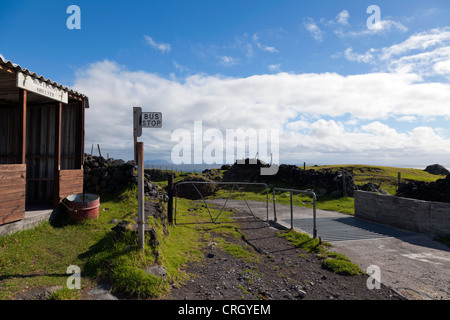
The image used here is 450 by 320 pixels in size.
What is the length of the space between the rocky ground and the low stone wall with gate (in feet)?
14.5

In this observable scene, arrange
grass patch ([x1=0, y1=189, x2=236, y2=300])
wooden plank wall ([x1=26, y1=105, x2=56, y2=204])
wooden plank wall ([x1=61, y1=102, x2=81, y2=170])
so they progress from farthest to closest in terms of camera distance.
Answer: wooden plank wall ([x1=61, y1=102, x2=81, y2=170]) < wooden plank wall ([x1=26, y1=105, x2=56, y2=204]) < grass patch ([x1=0, y1=189, x2=236, y2=300])

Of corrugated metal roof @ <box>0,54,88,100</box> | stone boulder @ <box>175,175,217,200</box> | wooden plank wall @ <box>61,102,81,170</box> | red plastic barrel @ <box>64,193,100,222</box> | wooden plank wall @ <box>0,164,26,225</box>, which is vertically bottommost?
stone boulder @ <box>175,175,217,200</box>

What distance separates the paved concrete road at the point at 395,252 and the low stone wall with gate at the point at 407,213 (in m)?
0.34

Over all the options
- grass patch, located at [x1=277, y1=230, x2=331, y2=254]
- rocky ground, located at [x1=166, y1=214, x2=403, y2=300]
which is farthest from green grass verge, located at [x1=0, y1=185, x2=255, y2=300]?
grass patch, located at [x1=277, y1=230, x2=331, y2=254]

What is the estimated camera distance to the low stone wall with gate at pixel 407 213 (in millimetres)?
7500

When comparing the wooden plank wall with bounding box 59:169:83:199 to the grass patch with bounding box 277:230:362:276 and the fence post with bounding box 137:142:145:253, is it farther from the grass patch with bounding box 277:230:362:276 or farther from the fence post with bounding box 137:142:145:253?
the grass patch with bounding box 277:230:362:276

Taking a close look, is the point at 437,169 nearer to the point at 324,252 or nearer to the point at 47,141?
the point at 324,252

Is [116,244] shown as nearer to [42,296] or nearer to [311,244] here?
[42,296]

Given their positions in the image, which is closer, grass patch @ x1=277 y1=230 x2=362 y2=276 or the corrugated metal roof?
grass patch @ x1=277 y1=230 x2=362 y2=276

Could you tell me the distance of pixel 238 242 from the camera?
7215mm

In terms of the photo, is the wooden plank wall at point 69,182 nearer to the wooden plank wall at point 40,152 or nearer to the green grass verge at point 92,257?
the wooden plank wall at point 40,152

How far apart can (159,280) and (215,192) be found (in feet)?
Result: 55.7

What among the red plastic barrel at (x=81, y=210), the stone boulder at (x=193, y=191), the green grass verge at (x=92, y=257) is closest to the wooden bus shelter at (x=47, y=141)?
the red plastic barrel at (x=81, y=210)

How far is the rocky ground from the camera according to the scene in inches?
162
